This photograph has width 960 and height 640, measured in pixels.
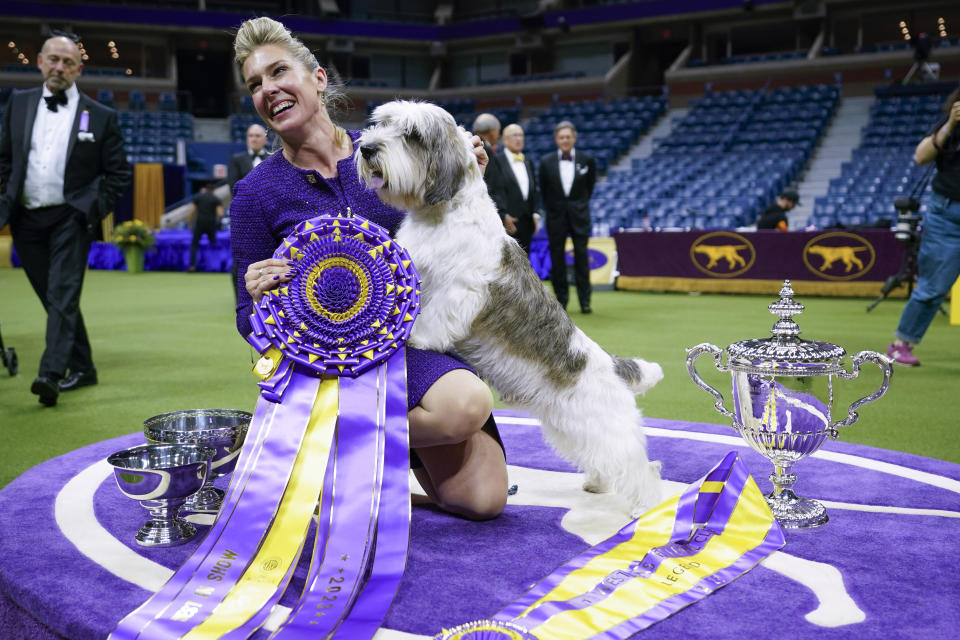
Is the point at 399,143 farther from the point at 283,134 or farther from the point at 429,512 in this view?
the point at 429,512

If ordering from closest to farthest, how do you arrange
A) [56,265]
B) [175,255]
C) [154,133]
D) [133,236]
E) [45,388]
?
[45,388] < [56,265] < [133,236] < [175,255] < [154,133]

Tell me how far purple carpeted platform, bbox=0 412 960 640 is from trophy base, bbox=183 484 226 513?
148mm

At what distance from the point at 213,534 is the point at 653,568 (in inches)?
42.9

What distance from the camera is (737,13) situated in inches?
905

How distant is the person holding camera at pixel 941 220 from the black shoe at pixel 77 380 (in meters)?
4.84

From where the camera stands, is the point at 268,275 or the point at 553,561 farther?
the point at 268,275

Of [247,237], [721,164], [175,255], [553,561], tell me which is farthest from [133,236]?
[553,561]

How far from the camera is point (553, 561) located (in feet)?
7.05

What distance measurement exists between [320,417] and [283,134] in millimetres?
843

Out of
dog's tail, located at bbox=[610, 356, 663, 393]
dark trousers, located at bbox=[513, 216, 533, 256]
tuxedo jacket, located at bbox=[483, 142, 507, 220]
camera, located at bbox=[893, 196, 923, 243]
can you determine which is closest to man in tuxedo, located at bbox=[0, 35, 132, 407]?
dog's tail, located at bbox=[610, 356, 663, 393]

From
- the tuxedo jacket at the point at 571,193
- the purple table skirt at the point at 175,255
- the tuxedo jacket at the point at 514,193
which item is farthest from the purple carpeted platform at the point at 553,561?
the purple table skirt at the point at 175,255

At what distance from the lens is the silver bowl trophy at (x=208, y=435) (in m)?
2.48

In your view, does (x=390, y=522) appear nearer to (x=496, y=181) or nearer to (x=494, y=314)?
(x=494, y=314)

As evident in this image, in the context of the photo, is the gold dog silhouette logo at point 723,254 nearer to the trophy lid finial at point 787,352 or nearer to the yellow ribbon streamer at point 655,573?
the trophy lid finial at point 787,352
